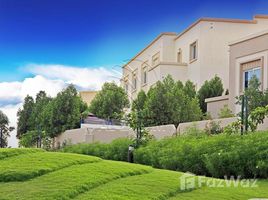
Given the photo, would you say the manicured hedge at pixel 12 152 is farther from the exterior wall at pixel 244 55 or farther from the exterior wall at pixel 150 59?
the exterior wall at pixel 150 59

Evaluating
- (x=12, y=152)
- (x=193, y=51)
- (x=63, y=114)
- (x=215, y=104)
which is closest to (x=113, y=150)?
(x=12, y=152)

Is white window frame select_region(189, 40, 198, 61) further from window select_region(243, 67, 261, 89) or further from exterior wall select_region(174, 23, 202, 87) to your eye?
window select_region(243, 67, 261, 89)

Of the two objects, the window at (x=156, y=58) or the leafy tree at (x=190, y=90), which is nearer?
the leafy tree at (x=190, y=90)

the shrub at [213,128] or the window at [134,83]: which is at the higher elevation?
the window at [134,83]

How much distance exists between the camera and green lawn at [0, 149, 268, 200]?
6000 mm

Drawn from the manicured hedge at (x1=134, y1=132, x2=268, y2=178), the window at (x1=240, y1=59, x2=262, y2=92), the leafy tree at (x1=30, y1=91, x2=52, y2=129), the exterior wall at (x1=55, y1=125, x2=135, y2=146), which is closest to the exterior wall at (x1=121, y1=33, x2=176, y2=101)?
the leafy tree at (x1=30, y1=91, x2=52, y2=129)

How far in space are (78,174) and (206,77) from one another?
24.8 metres

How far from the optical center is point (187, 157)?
9.79 meters

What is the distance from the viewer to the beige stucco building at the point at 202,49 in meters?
31.1

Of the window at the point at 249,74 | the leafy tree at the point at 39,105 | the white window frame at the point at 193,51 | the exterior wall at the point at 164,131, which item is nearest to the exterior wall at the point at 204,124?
the exterior wall at the point at 164,131

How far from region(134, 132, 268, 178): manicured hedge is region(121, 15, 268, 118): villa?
11.9 meters

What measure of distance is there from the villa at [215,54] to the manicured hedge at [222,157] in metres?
11.9

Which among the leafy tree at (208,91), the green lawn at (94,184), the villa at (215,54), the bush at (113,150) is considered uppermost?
the villa at (215,54)

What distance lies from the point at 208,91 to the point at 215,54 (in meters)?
4.10
